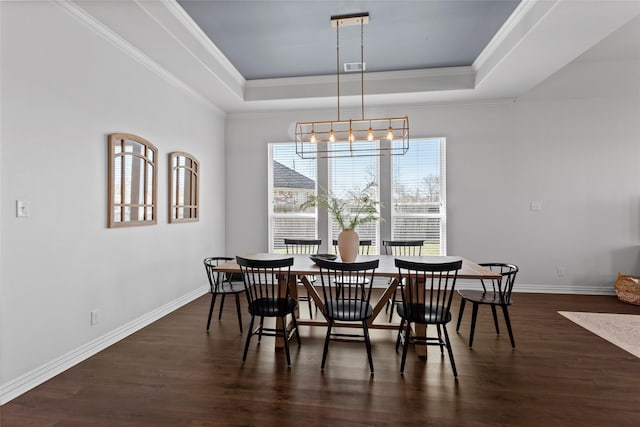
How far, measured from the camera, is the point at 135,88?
330 cm

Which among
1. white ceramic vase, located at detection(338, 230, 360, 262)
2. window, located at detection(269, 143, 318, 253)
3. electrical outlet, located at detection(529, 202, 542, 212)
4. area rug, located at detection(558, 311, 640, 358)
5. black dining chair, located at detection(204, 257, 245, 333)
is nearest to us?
area rug, located at detection(558, 311, 640, 358)

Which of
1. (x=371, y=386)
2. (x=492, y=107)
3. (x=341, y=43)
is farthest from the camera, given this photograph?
(x=492, y=107)

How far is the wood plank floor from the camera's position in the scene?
1967mm

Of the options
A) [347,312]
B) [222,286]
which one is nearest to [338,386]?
[347,312]

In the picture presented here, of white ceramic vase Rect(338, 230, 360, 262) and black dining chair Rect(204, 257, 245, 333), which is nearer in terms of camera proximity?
white ceramic vase Rect(338, 230, 360, 262)

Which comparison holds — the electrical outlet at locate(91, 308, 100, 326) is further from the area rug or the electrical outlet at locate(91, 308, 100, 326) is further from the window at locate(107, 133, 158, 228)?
the area rug

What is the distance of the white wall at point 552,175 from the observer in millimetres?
4523

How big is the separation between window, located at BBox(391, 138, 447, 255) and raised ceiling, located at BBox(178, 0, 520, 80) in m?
1.25

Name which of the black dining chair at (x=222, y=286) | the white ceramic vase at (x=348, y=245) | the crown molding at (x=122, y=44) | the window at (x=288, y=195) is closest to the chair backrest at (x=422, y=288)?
the white ceramic vase at (x=348, y=245)

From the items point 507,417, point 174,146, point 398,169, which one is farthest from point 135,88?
point 507,417

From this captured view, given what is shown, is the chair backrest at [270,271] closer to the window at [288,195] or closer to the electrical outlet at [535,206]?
the window at [288,195]

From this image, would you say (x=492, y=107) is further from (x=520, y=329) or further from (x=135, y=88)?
(x=135, y=88)

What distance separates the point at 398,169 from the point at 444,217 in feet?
3.32

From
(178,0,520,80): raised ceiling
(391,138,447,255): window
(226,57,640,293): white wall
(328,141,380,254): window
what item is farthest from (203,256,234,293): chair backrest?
(226,57,640,293): white wall
